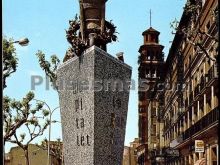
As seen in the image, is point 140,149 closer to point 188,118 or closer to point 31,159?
point 31,159

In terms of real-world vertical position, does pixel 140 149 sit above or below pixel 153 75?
below

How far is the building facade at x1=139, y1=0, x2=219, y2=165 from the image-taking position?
4069 cm

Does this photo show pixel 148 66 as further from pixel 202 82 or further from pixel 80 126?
pixel 80 126

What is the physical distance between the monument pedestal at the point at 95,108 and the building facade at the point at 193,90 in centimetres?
469

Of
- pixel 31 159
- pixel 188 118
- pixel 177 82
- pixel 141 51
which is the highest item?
pixel 141 51

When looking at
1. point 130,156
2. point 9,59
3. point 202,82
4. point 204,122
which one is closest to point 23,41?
point 9,59

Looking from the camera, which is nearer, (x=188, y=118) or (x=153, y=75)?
(x=188, y=118)

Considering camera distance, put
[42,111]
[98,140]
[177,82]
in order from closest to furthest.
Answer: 1. [98,140]
2. [42,111]
3. [177,82]

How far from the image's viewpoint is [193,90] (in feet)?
178

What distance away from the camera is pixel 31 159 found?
124 metres

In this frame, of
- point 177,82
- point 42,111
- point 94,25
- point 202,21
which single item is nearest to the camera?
point 94,25

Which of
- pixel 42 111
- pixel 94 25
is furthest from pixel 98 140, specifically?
pixel 42 111

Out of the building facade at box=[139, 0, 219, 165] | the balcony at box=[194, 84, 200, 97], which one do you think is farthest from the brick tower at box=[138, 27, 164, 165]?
the balcony at box=[194, 84, 200, 97]

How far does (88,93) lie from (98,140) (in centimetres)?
214
